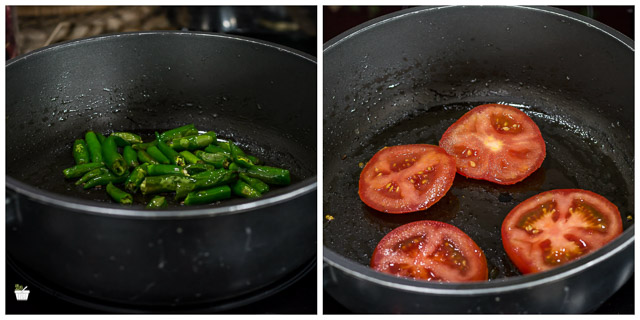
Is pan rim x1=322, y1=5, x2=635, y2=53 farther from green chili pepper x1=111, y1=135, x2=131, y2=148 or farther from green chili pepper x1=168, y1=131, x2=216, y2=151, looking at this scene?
green chili pepper x1=111, y1=135, x2=131, y2=148

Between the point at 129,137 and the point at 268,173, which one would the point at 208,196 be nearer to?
the point at 268,173

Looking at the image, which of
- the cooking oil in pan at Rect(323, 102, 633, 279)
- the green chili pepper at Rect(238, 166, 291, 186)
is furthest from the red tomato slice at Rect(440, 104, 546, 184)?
the green chili pepper at Rect(238, 166, 291, 186)

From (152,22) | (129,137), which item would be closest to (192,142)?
(129,137)

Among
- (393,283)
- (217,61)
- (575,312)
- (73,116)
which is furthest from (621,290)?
(73,116)

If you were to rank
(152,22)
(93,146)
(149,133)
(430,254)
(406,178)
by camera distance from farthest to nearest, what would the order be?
(152,22) < (149,133) < (93,146) < (406,178) < (430,254)

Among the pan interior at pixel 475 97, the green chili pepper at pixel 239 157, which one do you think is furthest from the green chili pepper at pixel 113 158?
the pan interior at pixel 475 97
